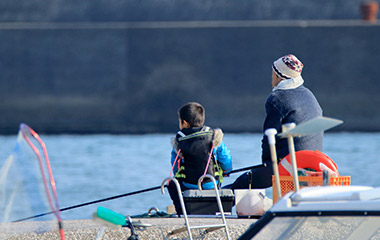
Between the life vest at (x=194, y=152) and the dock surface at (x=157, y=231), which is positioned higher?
the life vest at (x=194, y=152)

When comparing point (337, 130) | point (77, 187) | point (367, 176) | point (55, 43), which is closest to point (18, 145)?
point (77, 187)

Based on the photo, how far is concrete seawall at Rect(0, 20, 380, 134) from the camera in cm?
2373

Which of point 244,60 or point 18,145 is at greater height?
point 18,145

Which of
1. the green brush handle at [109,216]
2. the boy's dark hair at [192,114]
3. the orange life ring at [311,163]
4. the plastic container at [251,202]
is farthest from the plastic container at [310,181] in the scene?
the green brush handle at [109,216]

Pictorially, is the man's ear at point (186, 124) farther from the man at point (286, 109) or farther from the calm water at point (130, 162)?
the calm water at point (130, 162)

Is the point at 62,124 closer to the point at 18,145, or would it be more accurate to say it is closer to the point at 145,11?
the point at 145,11

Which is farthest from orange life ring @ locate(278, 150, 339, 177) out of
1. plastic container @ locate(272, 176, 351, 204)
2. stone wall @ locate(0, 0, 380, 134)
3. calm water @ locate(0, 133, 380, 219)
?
stone wall @ locate(0, 0, 380, 134)

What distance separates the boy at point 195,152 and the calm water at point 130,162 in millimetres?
4538

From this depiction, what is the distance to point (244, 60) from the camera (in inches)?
959

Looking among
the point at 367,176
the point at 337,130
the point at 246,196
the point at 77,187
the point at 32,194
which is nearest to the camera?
the point at 32,194

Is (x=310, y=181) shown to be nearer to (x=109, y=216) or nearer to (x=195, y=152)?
(x=195, y=152)

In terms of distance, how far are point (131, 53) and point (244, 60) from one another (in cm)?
379

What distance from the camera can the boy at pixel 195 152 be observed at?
5.22 meters

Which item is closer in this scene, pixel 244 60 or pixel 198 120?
pixel 198 120
